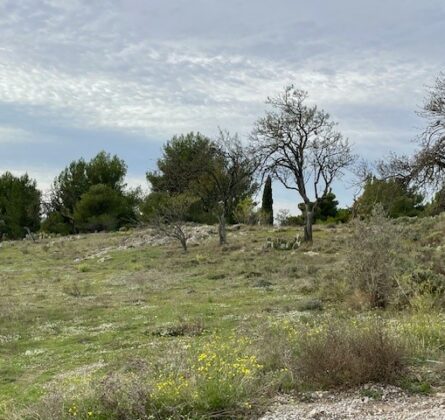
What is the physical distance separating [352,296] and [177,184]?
39.2m

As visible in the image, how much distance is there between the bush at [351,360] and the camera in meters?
6.72

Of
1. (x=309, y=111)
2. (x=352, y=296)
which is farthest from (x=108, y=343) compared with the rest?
(x=309, y=111)

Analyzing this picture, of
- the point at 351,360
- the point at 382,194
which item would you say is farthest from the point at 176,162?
the point at 351,360

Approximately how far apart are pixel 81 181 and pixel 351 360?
65.0 meters

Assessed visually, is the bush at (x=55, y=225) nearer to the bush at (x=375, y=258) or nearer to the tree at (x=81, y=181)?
the tree at (x=81, y=181)

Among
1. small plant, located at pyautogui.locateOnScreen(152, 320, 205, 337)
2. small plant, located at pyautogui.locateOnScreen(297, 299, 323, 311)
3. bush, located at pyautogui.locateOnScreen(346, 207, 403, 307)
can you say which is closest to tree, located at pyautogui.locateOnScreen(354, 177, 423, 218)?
bush, located at pyautogui.locateOnScreen(346, 207, 403, 307)

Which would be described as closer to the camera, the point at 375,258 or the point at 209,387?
the point at 209,387

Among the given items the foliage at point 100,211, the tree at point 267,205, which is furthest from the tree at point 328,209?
the foliage at point 100,211

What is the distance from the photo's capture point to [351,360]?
22.1ft

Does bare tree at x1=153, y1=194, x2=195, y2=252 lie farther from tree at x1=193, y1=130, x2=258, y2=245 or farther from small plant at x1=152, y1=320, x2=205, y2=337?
small plant at x1=152, y1=320, x2=205, y2=337

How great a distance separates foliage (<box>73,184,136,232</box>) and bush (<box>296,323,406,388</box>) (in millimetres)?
55436

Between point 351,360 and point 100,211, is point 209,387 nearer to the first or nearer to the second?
point 351,360

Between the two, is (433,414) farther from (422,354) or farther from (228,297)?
(228,297)

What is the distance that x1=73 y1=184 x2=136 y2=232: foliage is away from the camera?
62.1 metres
